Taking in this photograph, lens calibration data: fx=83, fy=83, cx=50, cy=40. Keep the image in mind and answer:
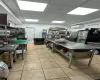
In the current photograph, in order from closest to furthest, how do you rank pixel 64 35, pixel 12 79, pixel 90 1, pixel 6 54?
pixel 12 79 < pixel 6 54 < pixel 90 1 < pixel 64 35

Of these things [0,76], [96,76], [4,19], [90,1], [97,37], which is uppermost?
[90,1]

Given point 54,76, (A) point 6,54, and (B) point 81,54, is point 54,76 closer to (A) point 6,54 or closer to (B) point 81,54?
(B) point 81,54

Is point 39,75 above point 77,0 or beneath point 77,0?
beneath

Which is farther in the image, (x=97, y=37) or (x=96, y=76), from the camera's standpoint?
(x=97, y=37)

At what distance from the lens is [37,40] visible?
7.46 m

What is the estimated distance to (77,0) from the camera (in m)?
3.02

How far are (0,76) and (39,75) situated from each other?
862 mm

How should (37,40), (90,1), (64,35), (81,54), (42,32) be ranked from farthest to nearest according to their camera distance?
(42,32), (37,40), (64,35), (90,1), (81,54)

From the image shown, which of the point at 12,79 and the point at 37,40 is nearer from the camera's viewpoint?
the point at 12,79

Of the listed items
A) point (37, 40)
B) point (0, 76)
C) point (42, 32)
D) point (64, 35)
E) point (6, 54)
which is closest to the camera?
point (0, 76)

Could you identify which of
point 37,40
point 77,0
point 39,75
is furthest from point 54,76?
point 37,40

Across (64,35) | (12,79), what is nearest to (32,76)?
(12,79)

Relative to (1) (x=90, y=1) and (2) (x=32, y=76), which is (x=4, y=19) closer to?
(2) (x=32, y=76)

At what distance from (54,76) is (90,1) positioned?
2.91 metres
